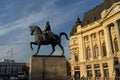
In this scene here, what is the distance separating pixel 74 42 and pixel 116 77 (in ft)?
84.4

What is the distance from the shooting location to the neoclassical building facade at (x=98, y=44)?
51.7m

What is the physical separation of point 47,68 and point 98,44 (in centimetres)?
4287

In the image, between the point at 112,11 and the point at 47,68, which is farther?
the point at 112,11

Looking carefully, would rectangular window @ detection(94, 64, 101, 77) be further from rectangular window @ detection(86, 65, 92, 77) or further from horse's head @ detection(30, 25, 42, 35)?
horse's head @ detection(30, 25, 42, 35)

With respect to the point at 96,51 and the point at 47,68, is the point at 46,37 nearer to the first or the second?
the point at 47,68

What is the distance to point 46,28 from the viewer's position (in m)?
20.6

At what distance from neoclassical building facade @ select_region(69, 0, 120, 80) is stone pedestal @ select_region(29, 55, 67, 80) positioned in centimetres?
3144

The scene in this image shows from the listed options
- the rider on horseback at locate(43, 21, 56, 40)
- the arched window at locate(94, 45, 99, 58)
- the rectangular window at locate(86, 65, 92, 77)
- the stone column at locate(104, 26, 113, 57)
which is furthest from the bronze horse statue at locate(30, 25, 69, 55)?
the rectangular window at locate(86, 65, 92, 77)

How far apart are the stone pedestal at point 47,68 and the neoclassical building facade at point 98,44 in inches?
1238

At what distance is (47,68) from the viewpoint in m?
19.7

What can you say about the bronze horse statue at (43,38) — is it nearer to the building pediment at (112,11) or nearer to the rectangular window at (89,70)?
the building pediment at (112,11)

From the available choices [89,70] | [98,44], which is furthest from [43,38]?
[89,70]

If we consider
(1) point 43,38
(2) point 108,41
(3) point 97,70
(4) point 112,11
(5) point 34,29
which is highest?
(4) point 112,11

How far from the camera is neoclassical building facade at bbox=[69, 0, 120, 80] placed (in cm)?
5172
